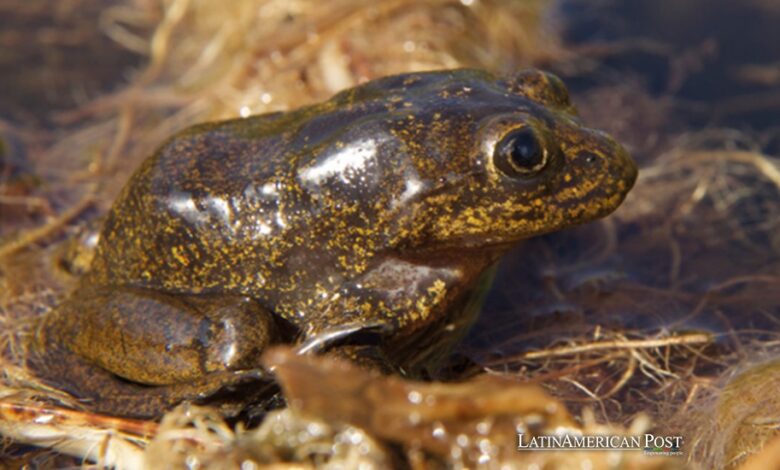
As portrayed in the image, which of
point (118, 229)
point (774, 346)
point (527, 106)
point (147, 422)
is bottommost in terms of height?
point (774, 346)

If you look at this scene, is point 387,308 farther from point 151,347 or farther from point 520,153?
point 151,347

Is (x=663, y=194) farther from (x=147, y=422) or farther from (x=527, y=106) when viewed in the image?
(x=147, y=422)

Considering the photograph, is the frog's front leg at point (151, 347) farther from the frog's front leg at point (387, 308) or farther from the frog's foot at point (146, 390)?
the frog's front leg at point (387, 308)

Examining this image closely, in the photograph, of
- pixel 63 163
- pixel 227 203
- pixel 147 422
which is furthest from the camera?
pixel 63 163

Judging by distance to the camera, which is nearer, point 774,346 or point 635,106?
point 774,346

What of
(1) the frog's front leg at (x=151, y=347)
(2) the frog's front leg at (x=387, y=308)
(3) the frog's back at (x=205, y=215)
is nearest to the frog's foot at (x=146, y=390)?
(1) the frog's front leg at (x=151, y=347)

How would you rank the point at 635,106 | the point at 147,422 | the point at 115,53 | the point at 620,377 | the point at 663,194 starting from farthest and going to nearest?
the point at 115,53
the point at 635,106
the point at 663,194
the point at 620,377
the point at 147,422

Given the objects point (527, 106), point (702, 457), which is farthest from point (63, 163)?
point (702, 457)

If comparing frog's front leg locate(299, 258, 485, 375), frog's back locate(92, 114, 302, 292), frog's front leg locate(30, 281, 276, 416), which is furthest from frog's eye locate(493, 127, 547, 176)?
frog's front leg locate(30, 281, 276, 416)
